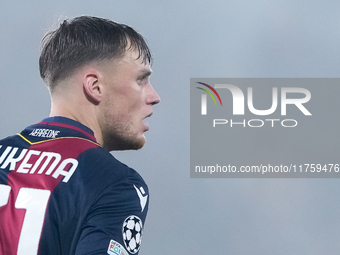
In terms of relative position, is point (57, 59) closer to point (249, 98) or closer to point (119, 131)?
point (119, 131)

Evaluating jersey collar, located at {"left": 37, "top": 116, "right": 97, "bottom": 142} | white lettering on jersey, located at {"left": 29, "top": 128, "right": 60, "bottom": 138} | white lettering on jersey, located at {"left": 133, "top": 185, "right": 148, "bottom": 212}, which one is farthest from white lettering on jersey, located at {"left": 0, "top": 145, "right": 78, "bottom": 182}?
white lettering on jersey, located at {"left": 133, "top": 185, "right": 148, "bottom": 212}

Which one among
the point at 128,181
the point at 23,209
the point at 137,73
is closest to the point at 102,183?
the point at 128,181

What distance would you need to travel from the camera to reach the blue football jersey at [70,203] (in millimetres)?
2732

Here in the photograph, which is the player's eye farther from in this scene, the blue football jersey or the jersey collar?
the blue football jersey

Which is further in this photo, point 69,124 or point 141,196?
point 69,124

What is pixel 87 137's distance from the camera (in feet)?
10.8

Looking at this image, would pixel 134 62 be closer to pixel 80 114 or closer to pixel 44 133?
pixel 80 114

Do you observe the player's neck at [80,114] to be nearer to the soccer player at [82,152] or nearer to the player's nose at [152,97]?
the soccer player at [82,152]

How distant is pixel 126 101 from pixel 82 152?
63cm

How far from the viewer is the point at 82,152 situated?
307cm

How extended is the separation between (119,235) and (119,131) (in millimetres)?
1013

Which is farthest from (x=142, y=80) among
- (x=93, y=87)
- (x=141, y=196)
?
(x=141, y=196)

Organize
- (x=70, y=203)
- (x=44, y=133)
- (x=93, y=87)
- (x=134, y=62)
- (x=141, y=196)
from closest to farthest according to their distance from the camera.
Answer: (x=70, y=203) → (x=141, y=196) → (x=44, y=133) → (x=93, y=87) → (x=134, y=62)

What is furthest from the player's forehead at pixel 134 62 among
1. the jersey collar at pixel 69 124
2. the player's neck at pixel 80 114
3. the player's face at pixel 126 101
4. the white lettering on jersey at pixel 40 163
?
the white lettering on jersey at pixel 40 163
